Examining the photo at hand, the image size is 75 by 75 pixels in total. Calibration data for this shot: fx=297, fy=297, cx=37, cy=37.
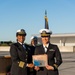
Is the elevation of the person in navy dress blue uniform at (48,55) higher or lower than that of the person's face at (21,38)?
lower

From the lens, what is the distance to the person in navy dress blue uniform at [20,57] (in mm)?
5031

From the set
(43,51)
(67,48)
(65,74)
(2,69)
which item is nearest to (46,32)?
(43,51)

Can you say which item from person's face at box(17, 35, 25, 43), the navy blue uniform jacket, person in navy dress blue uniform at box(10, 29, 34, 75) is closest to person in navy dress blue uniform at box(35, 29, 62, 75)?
the navy blue uniform jacket

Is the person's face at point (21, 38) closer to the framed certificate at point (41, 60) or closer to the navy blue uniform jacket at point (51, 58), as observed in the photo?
the navy blue uniform jacket at point (51, 58)

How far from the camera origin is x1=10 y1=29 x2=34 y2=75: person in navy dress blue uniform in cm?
503

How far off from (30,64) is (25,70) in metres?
0.16

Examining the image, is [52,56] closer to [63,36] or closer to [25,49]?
[25,49]

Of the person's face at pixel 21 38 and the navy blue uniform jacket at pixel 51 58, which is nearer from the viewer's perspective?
the navy blue uniform jacket at pixel 51 58

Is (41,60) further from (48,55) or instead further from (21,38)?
(21,38)

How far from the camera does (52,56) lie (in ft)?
16.4

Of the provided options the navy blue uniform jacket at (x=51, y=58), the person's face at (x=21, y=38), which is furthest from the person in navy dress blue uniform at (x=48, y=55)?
the person's face at (x=21, y=38)

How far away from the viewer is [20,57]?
16.7 feet

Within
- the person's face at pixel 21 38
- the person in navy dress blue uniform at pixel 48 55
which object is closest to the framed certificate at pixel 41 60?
the person in navy dress blue uniform at pixel 48 55

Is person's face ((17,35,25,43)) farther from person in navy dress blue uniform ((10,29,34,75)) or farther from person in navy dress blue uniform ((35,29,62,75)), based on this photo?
person in navy dress blue uniform ((35,29,62,75))
